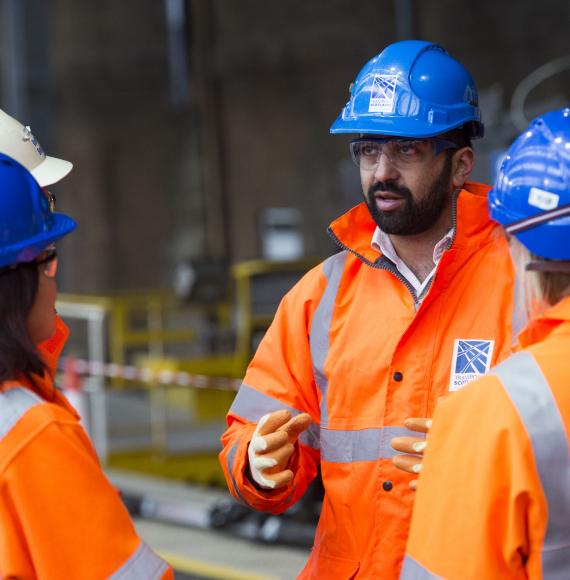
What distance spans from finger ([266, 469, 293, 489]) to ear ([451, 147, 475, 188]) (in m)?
0.90

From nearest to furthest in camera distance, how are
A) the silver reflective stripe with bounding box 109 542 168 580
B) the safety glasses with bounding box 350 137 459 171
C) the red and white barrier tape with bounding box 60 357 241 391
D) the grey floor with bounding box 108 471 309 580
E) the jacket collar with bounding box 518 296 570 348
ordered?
the jacket collar with bounding box 518 296 570 348
the silver reflective stripe with bounding box 109 542 168 580
the safety glasses with bounding box 350 137 459 171
the grey floor with bounding box 108 471 309 580
the red and white barrier tape with bounding box 60 357 241 391

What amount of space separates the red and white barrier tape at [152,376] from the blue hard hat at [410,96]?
6430 millimetres

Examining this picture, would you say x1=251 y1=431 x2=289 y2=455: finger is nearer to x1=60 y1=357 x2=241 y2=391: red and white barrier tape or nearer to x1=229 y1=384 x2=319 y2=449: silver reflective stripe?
x1=229 y1=384 x2=319 y2=449: silver reflective stripe

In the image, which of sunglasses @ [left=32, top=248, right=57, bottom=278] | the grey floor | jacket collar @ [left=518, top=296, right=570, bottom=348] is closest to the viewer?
jacket collar @ [left=518, top=296, right=570, bottom=348]

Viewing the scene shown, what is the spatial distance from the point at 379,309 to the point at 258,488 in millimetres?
536

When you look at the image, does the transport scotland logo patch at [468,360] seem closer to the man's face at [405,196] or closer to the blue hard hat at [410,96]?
the man's face at [405,196]

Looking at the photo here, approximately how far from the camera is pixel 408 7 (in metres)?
11.0

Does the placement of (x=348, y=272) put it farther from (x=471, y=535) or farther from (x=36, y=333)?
(x=471, y=535)

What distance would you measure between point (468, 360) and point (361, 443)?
1.09 feet

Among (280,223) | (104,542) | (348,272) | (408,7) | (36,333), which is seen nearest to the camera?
(104,542)

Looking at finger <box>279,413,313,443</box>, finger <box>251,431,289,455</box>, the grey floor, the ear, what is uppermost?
the ear

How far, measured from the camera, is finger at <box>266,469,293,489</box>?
2656 mm

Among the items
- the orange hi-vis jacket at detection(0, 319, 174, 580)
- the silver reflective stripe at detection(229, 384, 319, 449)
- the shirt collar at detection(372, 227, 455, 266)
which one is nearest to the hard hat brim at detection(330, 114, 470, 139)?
the shirt collar at detection(372, 227, 455, 266)

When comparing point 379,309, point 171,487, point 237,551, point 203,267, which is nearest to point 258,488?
point 379,309
